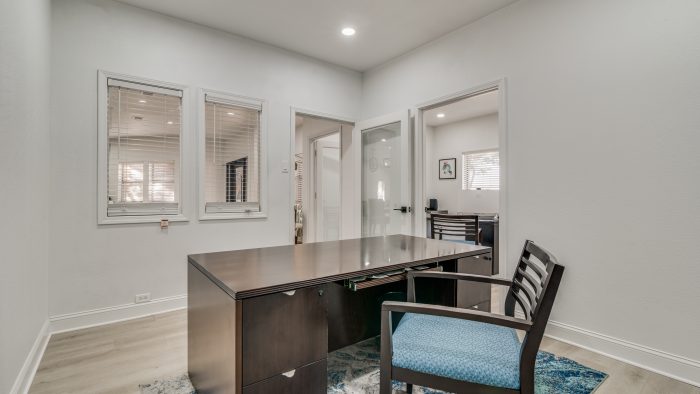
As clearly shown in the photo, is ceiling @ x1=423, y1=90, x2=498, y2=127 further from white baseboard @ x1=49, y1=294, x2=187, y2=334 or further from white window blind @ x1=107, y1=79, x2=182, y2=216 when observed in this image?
white baseboard @ x1=49, y1=294, x2=187, y2=334

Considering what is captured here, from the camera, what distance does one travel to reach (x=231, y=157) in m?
3.44

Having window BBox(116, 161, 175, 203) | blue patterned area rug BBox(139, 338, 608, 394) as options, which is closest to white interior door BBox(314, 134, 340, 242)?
window BBox(116, 161, 175, 203)

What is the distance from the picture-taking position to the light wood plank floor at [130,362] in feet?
5.97

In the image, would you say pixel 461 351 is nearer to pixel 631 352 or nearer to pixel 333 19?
pixel 631 352

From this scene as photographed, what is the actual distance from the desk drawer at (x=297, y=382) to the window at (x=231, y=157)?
2294 mm

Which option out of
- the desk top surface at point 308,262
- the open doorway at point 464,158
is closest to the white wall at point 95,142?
the desk top surface at point 308,262

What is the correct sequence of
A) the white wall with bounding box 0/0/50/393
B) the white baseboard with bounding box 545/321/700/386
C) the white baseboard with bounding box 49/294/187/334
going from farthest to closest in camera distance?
the white baseboard with bounding box 49/294/187/334, the white baseboard with bounding box 545/321/700/386, the white wall with bounding box 0/0/50/393

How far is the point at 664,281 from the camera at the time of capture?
203cm

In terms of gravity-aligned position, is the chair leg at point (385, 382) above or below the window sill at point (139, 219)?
below

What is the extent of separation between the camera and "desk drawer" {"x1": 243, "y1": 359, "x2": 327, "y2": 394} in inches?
48.8

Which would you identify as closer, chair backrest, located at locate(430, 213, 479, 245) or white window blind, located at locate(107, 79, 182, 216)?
white window blind, located at locate(107, 79, 182, 216)

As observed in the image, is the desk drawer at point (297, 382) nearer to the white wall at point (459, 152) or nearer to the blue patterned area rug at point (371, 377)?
the blue patterned area rug at point (371, 377)

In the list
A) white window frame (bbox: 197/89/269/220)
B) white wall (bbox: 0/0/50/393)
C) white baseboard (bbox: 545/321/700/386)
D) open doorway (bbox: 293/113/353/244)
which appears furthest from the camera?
open doorway (bbox: 293/113/353/244)

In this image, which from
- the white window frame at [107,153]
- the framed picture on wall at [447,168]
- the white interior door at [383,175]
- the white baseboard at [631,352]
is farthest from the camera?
the framed picture on wall at [447,168]
